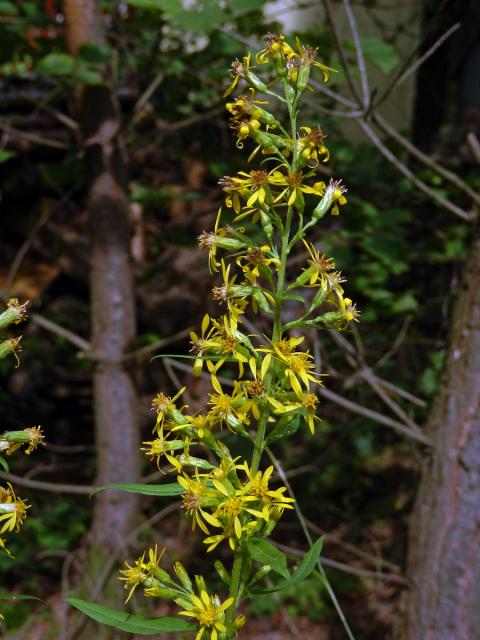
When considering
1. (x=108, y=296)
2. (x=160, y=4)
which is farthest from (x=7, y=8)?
(x=108, y=296)

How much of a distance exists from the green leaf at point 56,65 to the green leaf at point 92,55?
51mm

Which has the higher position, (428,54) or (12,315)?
(428,54)

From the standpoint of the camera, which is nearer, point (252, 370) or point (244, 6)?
point (252, 370)

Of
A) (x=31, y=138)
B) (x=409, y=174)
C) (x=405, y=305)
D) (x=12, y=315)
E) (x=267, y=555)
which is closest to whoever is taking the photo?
(x=267, y=555)

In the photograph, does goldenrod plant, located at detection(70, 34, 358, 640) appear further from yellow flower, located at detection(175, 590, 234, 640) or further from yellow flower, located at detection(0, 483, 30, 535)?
yellow flower, located at detection(0, 483, 30, 535)

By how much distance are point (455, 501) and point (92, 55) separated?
2059mm

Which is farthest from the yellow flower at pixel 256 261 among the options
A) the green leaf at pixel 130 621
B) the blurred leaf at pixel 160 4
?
the blurred leaf at pixel 160 4

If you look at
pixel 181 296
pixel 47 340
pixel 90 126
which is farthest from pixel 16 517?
pixel 47 340

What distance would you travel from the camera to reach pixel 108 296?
3.36m

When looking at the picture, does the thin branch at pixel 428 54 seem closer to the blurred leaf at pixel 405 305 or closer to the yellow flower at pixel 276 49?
the yellow flower at pixel 276 49

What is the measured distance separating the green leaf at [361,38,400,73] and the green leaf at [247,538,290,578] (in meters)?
2.16

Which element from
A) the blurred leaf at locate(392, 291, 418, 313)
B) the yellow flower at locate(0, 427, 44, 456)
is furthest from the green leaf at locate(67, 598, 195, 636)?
the blurred leaf at locate(392, 291, 418, 313)

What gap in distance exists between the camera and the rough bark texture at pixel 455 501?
2719 mm

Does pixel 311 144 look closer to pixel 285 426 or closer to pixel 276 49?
Answer: pixel 276 49
